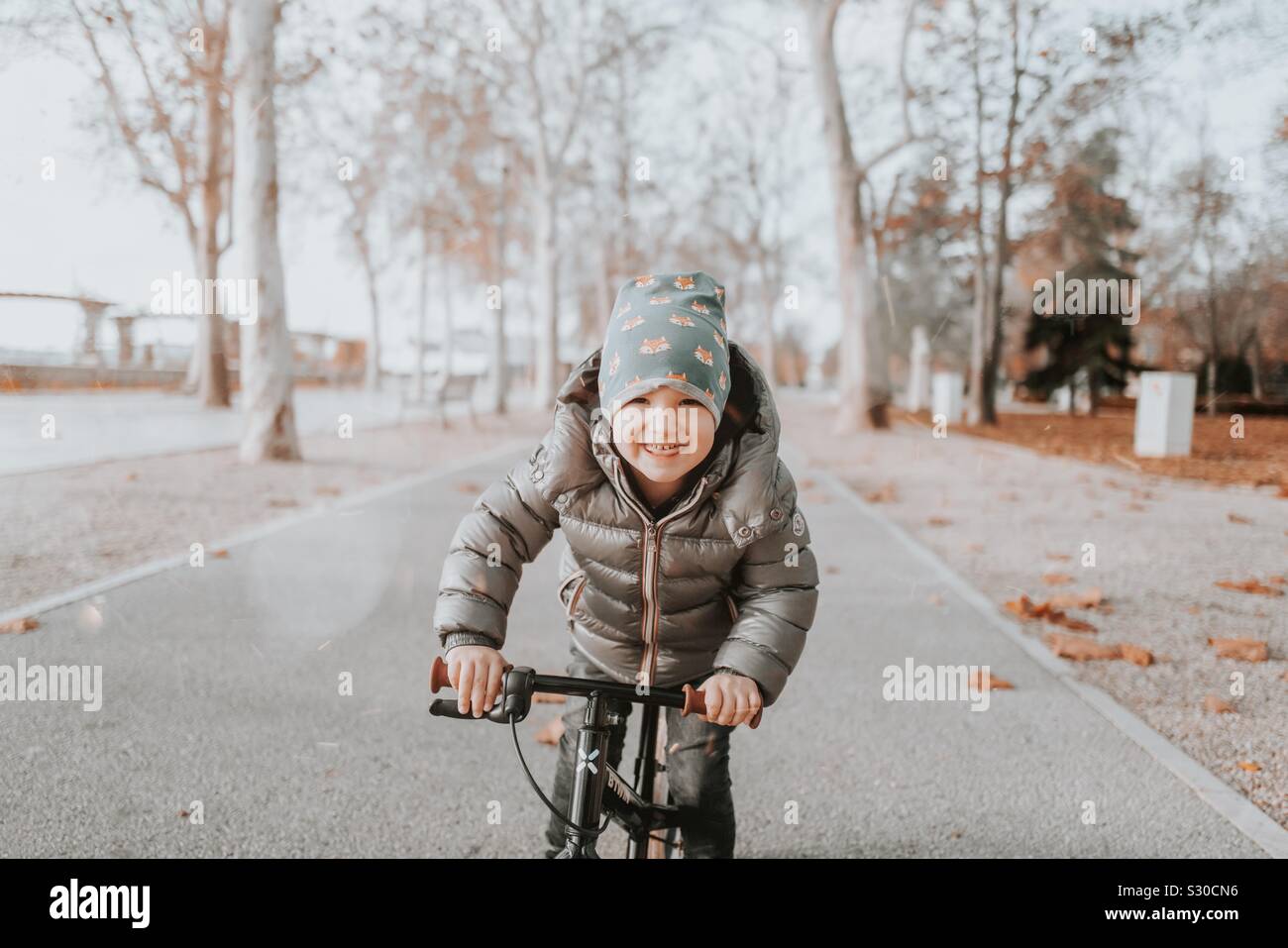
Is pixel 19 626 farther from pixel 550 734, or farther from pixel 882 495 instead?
pixel 882 495

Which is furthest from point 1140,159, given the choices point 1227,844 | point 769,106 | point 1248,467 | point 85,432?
point 769,106

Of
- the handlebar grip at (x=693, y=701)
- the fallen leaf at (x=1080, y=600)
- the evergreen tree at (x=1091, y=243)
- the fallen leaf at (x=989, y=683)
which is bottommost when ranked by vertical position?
the fallen leaf at (x=989, y=683)

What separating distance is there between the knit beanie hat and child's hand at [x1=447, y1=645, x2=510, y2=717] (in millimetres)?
495

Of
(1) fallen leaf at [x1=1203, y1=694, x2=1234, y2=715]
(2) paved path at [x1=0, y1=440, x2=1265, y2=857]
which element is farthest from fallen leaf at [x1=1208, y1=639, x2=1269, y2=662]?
(2) paved path at [x1=0, y1=440, x2=1265, y2=857]

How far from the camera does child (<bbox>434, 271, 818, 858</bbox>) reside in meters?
1.68

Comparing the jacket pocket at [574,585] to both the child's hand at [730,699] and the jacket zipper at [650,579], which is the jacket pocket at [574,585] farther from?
the child's hand at [730,699]

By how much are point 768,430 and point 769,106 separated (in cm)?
2691

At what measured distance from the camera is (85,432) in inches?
534

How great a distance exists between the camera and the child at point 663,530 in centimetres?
168

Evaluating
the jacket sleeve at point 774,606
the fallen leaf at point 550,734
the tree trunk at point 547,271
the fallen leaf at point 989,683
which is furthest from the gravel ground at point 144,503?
the tree trunk at point 547,271

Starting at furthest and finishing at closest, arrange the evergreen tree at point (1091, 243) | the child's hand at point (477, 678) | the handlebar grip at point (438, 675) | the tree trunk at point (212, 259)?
the tree trunk at point (212, 259) < the evergreen tree at point (1091, 243) < the child's hand at point (477, 678) < the handlebar grip at point (438, 675)

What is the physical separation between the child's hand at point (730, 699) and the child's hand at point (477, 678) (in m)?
0.36

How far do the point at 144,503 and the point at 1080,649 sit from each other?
22.7 ft

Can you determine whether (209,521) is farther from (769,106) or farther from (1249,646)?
(769,106)
